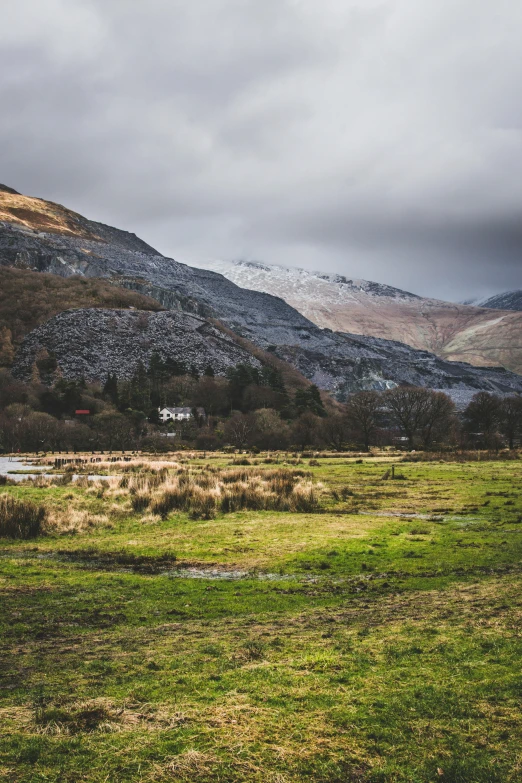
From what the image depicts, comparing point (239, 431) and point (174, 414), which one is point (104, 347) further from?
point (239, 431)

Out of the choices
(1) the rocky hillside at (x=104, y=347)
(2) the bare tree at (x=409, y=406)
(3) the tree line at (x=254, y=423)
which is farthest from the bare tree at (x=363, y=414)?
(1) the rocky hillside at (x=104, y=347)

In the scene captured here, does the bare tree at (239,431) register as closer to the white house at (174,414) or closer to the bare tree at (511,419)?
the white house at (174,414)

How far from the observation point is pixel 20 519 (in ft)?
69.5

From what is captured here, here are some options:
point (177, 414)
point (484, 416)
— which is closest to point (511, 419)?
point (484, 416)

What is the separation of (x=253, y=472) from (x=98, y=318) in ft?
549

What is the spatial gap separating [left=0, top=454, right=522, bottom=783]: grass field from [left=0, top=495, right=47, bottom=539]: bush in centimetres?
131

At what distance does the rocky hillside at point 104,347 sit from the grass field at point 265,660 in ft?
519

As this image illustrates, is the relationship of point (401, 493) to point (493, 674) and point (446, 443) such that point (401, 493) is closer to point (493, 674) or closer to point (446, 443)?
point (493, 674)

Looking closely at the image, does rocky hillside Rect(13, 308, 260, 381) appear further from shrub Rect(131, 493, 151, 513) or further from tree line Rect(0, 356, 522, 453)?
shrub Rect(131, 493, 151, 513)

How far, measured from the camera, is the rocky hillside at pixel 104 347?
171m

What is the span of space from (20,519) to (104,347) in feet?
549

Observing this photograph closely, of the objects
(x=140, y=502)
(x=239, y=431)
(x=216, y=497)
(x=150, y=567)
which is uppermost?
(x=239, y=431)

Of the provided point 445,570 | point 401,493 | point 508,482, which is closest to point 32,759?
point 445,570

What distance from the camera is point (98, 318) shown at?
193 meters
